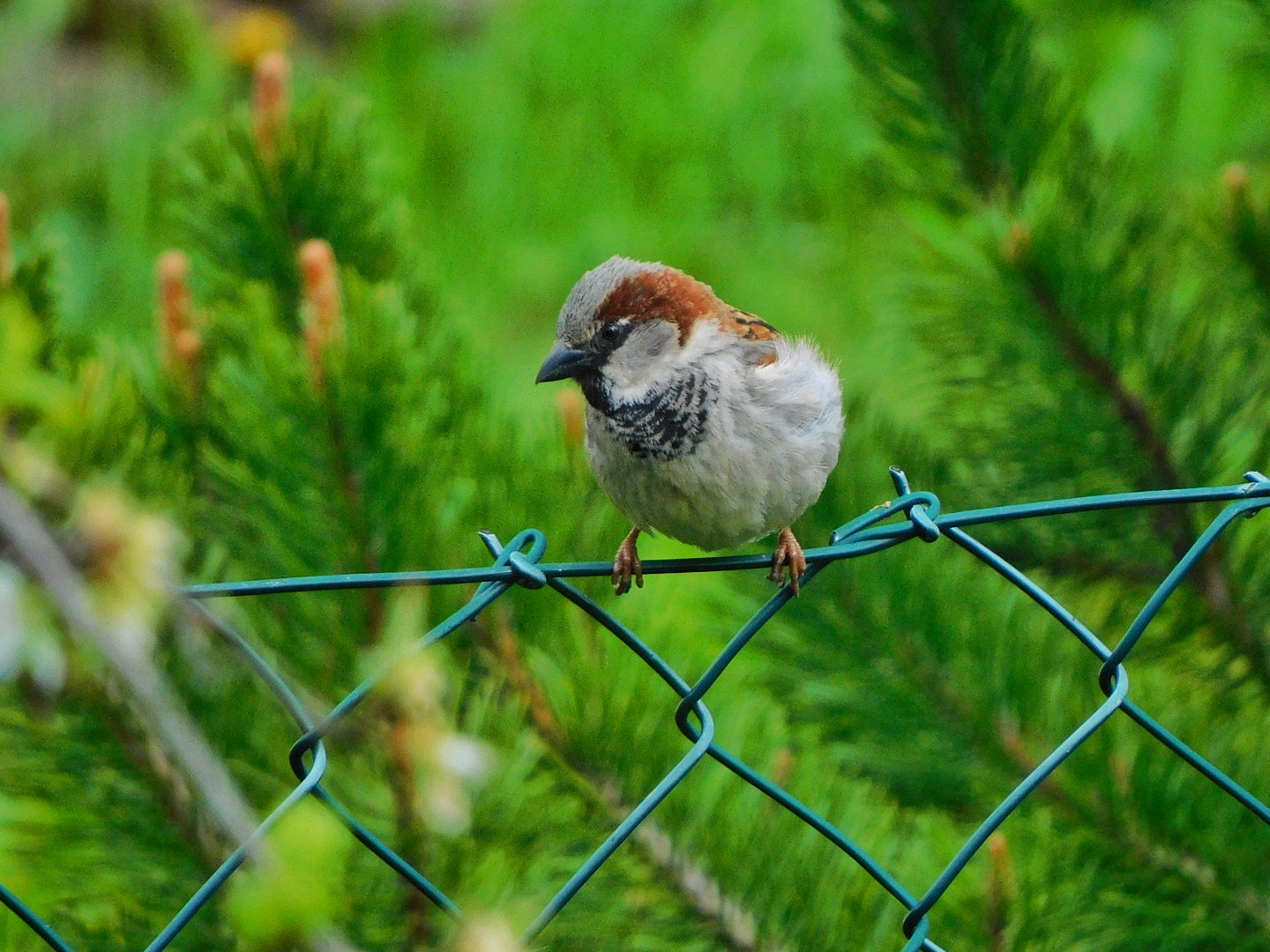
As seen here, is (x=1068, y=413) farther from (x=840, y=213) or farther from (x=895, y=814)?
(x=840, y=213)

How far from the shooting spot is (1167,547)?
5.16ft

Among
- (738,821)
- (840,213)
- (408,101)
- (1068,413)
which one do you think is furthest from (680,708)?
(408,101)

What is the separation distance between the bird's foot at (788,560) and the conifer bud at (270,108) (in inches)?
27.3

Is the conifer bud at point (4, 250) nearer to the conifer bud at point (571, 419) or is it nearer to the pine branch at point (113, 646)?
the conifer bud at point (571, 419)

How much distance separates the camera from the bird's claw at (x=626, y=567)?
1333mm

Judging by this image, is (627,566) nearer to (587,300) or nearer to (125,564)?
(587,300)

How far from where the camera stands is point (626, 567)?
141 centimetres

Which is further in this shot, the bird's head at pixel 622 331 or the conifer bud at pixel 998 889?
the bird's head at pixel 622 331

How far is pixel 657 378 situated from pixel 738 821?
20.9 inches

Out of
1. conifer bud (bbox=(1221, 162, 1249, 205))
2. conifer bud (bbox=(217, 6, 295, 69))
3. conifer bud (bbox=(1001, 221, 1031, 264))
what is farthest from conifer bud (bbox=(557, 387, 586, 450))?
conifer bud (bbox=(217, 6, 295, 69))

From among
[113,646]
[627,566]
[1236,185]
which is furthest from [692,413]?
[113,646]

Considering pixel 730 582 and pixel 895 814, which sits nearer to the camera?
pixel 895 814

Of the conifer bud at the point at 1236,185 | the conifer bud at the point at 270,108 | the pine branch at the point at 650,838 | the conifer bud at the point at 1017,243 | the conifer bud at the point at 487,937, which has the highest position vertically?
the conifer bud at the point at 1236,185

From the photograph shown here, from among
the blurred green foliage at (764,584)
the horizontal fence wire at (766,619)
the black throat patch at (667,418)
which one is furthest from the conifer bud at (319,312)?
the black throat patch at (667,418)
